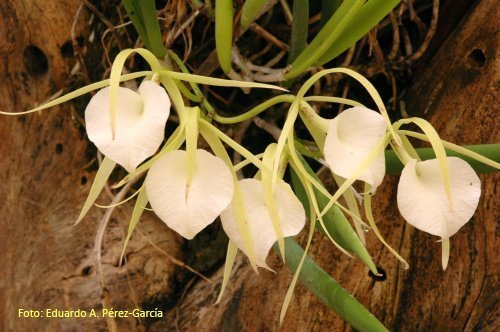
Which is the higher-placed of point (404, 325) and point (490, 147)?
point (490, 147)

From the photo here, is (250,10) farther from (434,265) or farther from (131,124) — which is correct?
(434,265)

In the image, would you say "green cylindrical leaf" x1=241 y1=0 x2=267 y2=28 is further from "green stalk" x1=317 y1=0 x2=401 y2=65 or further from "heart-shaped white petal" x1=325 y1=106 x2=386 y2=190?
"heart-shaped white petal" x1=325 y1=106 x2=386 y2=190

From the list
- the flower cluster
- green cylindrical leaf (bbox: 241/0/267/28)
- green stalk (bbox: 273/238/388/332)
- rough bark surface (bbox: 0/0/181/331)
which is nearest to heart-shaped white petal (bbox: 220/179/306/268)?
the flower cluster

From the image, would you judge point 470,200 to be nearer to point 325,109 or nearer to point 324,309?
point 324,309

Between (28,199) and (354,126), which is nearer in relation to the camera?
(354,126)

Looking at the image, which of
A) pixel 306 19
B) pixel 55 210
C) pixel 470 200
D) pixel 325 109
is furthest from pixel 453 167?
pixel 55 210
